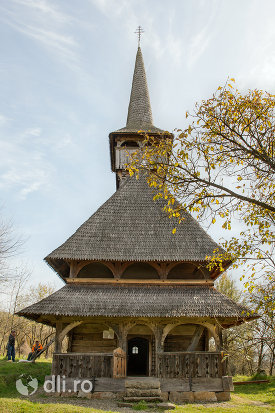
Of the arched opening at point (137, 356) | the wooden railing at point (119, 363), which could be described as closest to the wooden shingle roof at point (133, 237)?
the wooden railing at point (119, 363)

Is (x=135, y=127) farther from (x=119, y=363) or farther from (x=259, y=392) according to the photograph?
(x=259, y=392)

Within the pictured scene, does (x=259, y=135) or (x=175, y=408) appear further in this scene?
(x=175, y=408)

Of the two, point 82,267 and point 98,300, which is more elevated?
point 82,267

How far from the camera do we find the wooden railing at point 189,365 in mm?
11812

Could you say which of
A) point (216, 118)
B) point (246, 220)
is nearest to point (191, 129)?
point (216, 118)

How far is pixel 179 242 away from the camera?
14.4 meters

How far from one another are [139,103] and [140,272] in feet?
37.5

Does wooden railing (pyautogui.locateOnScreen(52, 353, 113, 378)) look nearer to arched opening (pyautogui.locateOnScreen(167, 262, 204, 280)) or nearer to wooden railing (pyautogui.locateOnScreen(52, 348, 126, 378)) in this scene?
wooden railing (pyautogui.locateOnScreen(52, 348, 126, 378))

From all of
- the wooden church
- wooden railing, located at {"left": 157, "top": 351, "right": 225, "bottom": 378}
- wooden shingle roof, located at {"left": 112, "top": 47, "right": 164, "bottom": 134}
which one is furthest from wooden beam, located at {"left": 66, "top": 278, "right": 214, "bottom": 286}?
wooden shingle roof, located at {"left": 112, "top": 47, "right": 164, "bottom": 134}

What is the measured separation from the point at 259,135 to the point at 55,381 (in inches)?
369

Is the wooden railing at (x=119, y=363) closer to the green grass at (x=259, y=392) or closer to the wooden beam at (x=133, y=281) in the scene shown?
the wooden beam at (x=133, y=281)

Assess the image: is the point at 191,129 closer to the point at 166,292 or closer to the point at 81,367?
the point at 166,292

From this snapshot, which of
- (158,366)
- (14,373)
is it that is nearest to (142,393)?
(158,366)

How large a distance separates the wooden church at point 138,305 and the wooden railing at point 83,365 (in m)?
0.03
